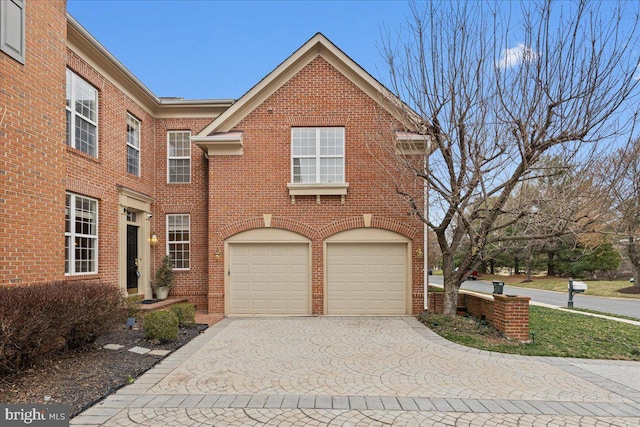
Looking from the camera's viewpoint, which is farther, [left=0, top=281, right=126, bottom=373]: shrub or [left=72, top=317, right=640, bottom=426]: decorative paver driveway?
[left=0, top=281, right=126, bottom=373]: shrub

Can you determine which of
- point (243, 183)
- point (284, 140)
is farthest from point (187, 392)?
point (284, 140)

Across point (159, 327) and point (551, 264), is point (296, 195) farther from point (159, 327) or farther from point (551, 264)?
point (551, 264)

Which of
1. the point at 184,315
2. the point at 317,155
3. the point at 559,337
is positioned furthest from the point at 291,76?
the point at 559,337

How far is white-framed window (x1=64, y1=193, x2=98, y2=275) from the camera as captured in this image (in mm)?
8938

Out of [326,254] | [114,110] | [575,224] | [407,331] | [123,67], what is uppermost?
[123,67]

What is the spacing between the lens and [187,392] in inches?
197

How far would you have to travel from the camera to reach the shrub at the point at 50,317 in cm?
464

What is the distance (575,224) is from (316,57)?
27.1 ft

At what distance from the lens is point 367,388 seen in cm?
514

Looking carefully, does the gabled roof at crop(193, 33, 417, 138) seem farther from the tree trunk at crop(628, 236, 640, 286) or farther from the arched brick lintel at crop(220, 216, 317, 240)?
the tree trunk at crop(628, 236, 640, 286)

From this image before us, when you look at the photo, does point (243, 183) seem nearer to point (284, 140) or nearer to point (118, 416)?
point (284, 140)

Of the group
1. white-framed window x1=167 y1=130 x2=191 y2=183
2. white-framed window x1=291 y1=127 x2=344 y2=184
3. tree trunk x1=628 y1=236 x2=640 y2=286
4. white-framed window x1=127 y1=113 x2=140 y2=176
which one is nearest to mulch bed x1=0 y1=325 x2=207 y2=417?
white-framed window x1=291 y1=127 x2=344 y2=184

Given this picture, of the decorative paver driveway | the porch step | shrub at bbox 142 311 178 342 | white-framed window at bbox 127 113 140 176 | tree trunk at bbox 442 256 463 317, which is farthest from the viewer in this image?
white-framed window at bbox 127 113 140 176

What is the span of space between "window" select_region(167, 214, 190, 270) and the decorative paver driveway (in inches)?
216
